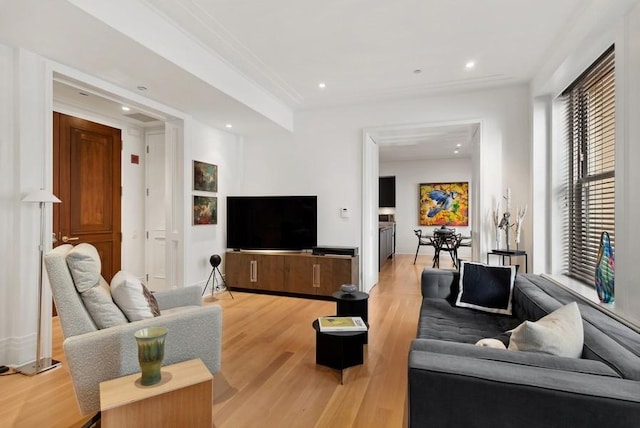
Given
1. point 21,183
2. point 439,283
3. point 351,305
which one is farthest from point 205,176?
point 439,283

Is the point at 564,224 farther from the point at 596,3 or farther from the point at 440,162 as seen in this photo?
the point at 440,162

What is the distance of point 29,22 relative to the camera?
92.0 inches

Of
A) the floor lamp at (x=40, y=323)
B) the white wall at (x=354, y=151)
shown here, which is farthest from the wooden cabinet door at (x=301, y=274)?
the floor lamp at (x=40, y=323)

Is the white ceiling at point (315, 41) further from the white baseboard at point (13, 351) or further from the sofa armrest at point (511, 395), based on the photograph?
the sofa armrest at point (511, 395)

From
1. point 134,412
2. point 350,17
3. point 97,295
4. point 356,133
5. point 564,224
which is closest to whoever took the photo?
point 134,412

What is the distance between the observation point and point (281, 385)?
2449 mm

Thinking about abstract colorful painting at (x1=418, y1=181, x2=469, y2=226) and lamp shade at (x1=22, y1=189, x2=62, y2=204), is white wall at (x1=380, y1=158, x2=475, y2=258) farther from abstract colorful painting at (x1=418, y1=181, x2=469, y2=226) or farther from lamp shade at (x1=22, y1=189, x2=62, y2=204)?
lamp shade at (x1=22, y1=189, x2=62, y2=204)

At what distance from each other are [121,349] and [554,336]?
217 centimetres

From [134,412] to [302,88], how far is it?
157 inches

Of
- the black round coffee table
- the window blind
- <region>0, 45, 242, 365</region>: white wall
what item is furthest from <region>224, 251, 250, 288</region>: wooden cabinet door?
the window blind

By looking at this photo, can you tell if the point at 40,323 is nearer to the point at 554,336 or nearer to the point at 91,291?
the point at 91,291

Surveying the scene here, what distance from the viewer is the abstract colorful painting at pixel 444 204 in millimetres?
9336

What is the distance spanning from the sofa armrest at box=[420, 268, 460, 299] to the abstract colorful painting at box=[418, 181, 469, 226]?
259 inches

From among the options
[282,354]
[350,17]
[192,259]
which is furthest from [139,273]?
[350,17]
